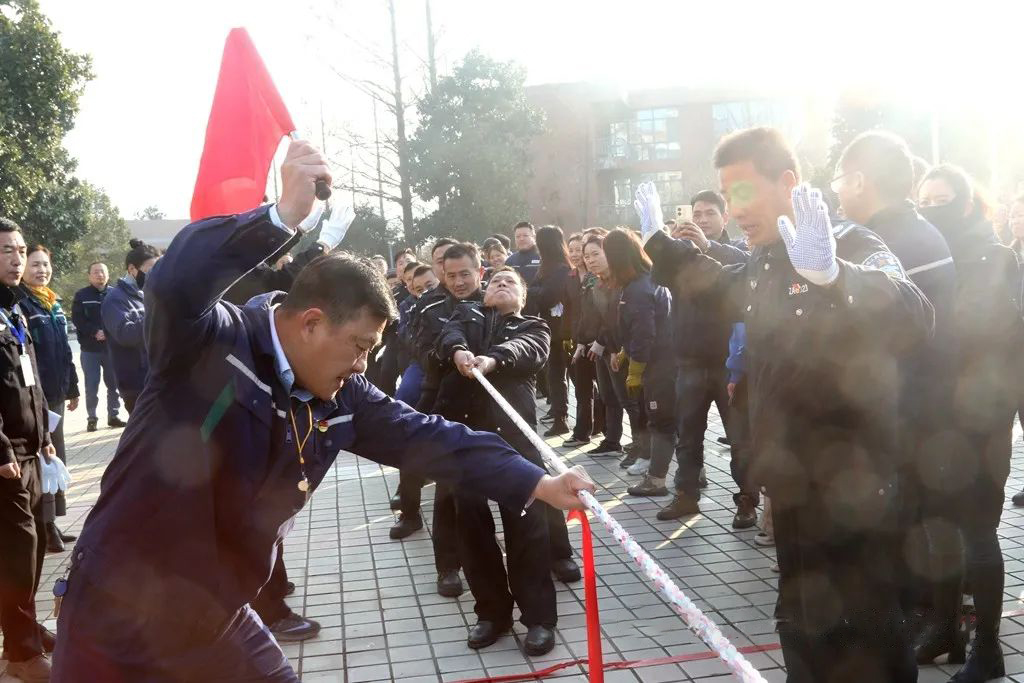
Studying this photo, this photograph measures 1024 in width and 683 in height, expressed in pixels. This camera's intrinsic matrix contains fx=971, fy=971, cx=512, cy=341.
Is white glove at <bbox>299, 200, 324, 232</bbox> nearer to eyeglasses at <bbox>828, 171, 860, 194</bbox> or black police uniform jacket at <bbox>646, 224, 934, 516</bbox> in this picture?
black police uniform jacket at <bbox>646, 224, 934, 516</bbox>

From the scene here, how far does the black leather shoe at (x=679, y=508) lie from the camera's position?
22.6 ft

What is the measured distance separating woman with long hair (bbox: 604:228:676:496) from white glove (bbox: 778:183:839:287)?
484cm

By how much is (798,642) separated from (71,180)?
21042 millimetres

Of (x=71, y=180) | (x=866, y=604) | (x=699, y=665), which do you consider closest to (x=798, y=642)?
(x=866, y=604)

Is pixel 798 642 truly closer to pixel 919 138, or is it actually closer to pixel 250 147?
pixel 250 147

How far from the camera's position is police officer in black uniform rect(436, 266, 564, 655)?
16.0ft

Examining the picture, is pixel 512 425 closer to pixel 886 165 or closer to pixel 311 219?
pixel 886 165

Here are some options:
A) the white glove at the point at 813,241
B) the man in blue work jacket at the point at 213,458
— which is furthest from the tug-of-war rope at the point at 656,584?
the white glove at the point at 813,241

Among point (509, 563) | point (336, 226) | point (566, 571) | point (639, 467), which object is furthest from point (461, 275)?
point (639, 467)

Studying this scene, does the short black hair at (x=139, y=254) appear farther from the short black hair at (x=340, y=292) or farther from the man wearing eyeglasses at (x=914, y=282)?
the short black hair at (x=340, y=292)

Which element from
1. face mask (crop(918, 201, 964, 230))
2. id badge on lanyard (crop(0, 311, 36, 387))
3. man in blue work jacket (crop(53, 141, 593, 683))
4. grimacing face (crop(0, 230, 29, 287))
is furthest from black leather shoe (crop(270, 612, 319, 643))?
face mask (crop(918, 201, 964, 230))

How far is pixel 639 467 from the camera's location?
28.0ft

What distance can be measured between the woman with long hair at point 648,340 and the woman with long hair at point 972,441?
3.22m

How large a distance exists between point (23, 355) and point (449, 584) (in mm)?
2626
